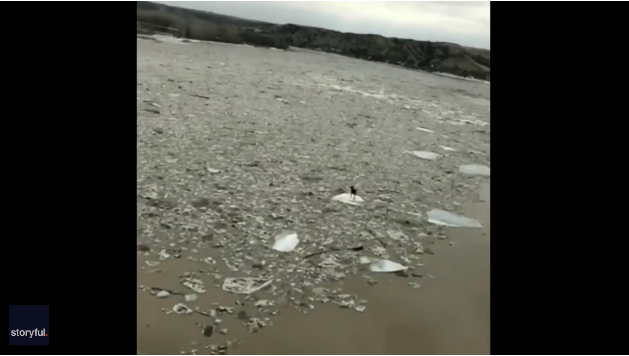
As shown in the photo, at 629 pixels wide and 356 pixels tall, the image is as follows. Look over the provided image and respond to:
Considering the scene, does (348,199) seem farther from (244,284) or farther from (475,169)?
(475,169)

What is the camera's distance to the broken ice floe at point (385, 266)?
2887 mm

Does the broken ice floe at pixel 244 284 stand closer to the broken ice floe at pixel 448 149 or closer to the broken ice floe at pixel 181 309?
the broken ice floe at pixel 181 309

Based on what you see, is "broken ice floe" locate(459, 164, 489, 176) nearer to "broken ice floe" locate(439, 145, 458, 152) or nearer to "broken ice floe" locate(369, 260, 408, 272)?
"broken ice floe" locate(439, 145, 458, 152)

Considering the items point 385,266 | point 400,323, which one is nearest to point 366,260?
point 385,266

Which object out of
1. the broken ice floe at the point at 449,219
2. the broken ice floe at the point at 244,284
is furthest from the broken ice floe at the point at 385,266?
the broken ice floe at the point at 449,219

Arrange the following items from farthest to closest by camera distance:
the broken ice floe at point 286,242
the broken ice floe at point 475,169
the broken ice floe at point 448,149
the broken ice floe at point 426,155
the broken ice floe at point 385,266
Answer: the broken ice floe at point 448,149 < the broken ice floe at point 426,155 < the broken ice floe at point 475,169 < the broken ice floe at point 286,242 < the broken ice floe at point 385,266

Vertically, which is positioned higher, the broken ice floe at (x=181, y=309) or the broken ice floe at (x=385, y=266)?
the broken ice floe at (x=385, y=266)

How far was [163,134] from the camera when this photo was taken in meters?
5.10

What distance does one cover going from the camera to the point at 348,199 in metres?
3.99

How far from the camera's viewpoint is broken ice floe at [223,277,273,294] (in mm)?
2492

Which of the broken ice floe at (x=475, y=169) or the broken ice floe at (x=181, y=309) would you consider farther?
the broken ice floe at (x=475, y=169)
